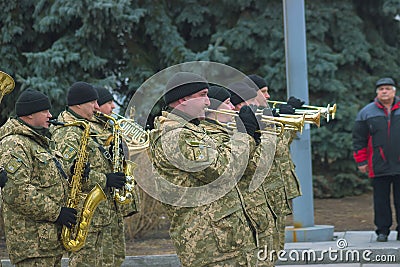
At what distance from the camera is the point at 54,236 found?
5.53m

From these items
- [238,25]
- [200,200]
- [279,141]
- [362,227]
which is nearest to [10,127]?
[200,200]

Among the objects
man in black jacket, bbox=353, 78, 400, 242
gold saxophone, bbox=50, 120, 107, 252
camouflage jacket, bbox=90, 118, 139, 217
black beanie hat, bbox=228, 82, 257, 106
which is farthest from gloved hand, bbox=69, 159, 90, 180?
man in black jacket, bbox=353, 78, 400, 242

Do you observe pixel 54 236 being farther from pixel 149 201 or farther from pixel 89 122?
pixel 149 201

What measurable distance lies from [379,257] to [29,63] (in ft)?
21.0

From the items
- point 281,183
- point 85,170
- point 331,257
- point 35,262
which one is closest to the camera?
point 35,262

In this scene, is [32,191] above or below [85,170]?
below

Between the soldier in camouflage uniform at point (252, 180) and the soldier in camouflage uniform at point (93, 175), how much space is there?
3.31 feet

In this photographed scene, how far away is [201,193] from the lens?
510 cm

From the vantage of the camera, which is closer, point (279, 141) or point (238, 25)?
point (279, 141)

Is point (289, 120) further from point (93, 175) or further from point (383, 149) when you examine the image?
point (383, 149)

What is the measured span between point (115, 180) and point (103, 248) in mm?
586

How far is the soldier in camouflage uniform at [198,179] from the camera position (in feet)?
16.5

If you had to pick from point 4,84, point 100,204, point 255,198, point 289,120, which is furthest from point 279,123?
point 4,84

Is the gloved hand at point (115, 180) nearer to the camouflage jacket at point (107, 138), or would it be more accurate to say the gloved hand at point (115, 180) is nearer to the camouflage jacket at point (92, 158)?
the camouflage jacket at point (92, 158)
